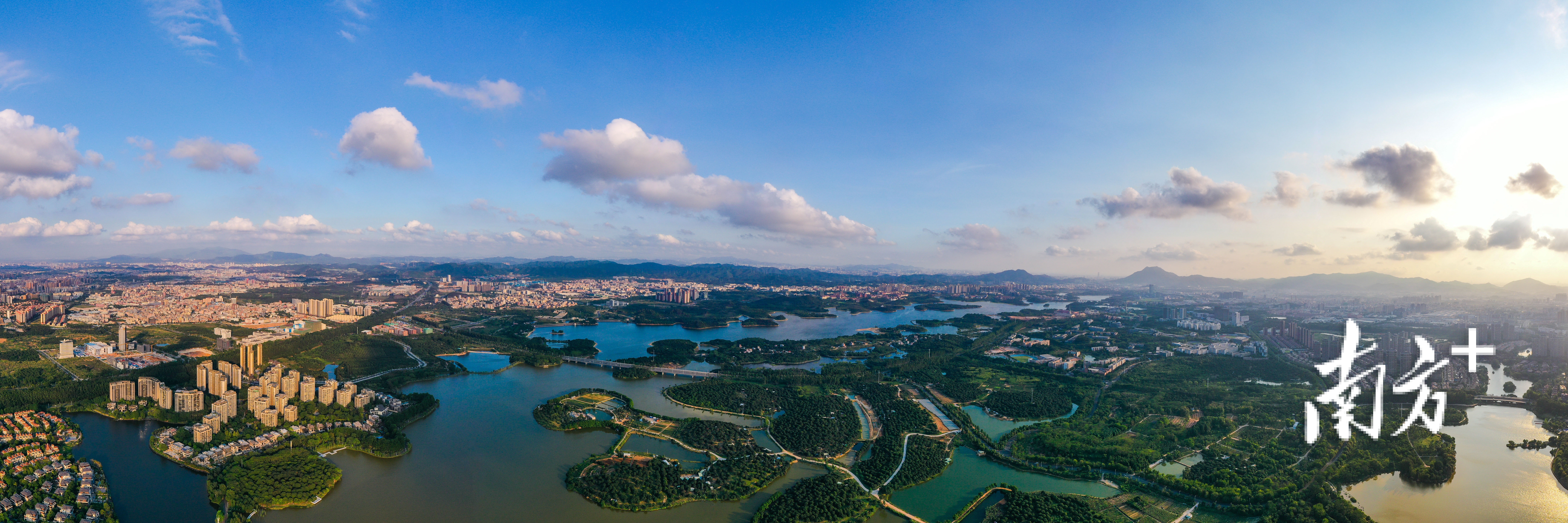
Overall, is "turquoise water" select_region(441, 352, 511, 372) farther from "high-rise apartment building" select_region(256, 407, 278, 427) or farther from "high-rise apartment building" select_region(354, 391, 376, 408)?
"high-rise apartment building" select_region(256, 407, 278, 427)

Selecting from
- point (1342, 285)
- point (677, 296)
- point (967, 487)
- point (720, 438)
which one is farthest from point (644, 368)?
point (1342, 285)

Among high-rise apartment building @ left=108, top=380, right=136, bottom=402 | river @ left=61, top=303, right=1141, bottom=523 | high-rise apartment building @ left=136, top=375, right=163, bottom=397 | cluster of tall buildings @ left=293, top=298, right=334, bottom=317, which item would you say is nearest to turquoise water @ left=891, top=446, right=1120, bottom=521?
river @ left=61, top=303, right=1141, bottom=523

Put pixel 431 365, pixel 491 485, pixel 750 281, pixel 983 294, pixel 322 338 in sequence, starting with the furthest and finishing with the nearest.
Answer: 1. pixel 750 281
2. pixel 983 294
3. pixel 322 338
4. pixel 431 365
5. pixel 491 485

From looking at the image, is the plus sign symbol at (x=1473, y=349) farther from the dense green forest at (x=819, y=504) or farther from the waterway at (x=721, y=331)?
the waterway at (x=721, y=331)

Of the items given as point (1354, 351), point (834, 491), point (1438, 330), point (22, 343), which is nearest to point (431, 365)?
point (22, 343)

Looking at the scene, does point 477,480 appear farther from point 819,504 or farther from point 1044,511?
point 1044,511

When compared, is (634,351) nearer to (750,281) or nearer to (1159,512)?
(1159,512)

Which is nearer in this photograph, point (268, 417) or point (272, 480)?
point (272, 480)
